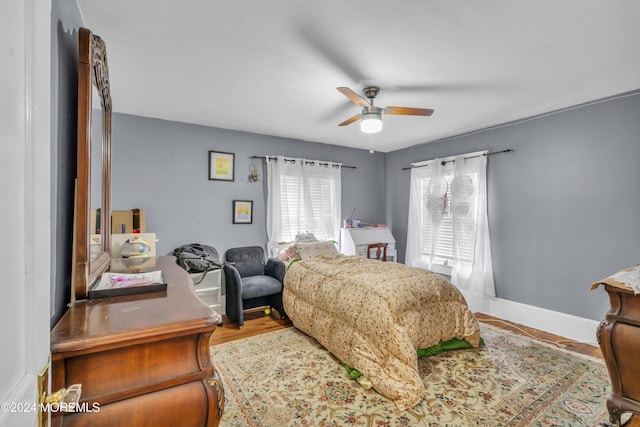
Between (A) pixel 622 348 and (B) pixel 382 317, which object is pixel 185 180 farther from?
(A) pixel 622 348

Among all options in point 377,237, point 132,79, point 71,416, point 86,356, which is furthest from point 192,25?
point 377,237

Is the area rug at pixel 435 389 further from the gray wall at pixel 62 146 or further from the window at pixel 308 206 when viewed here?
the window at pixel 308 206

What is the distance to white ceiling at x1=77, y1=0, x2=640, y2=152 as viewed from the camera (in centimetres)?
180

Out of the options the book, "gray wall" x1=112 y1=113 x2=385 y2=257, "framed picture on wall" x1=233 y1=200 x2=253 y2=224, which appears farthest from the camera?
"framed picture on wall" x1=233 y1=200 x2=253 y2=224

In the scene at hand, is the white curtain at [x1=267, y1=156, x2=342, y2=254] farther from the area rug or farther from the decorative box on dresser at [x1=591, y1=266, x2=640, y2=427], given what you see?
the decorative box on dresser at [x1=591, y1=266, x2=640, y2=427]

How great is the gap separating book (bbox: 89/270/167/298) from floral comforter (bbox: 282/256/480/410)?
5.48 ft

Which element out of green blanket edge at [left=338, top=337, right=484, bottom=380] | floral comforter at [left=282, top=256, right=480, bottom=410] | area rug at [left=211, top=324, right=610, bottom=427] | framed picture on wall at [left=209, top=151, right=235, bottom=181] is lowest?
area rug at [left=211, top=324, right=610, bottom=427]

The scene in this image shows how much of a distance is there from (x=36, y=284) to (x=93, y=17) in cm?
204

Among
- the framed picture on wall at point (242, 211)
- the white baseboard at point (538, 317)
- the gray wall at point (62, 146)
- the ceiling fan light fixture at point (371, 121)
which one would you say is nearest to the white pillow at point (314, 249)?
the framed picture on wall at point (242, 211)

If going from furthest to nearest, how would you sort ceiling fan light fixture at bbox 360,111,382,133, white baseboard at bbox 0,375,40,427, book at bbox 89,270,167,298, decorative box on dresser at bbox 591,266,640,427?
ceiling fan light fixture at bbox 360,111,382,133 < decorative box on dresser at bbox 591,266,640,427 < book at bbox 89,270,167,298 < white baseboard at bbox 0,375,40,427

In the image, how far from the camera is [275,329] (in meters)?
3.53

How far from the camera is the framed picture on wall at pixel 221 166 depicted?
4125 mm

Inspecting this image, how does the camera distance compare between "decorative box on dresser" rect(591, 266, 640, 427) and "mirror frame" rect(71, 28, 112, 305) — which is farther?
"decorative box on dresser" rect(591, 266, 640, 427)

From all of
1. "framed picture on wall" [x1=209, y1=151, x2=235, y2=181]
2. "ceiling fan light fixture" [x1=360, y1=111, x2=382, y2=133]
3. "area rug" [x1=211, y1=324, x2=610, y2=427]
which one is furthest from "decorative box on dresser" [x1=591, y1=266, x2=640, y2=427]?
"framed picture on wall" [x1=209, y1=151, x2=235, y2=181]
